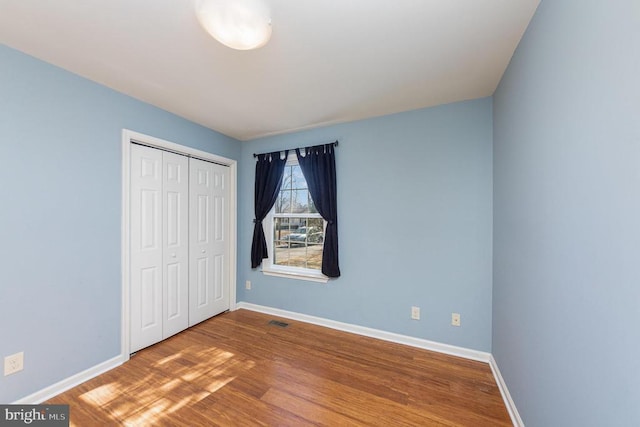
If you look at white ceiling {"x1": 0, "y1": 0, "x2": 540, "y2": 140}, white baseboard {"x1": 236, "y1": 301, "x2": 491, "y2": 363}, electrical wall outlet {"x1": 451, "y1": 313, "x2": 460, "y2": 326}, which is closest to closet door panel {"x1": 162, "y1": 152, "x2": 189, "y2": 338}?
white ceiling {"x1": 0, "y1": 0, "x2": 540, "y2": 140}

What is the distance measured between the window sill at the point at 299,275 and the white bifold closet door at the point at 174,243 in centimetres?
65

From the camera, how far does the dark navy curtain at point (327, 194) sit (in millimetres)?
2852

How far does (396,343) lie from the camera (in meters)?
2.56

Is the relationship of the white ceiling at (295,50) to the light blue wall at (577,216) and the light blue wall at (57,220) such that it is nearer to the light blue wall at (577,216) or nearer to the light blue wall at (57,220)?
the light blue wall at (57,220)

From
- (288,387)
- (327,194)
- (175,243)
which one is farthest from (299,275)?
(175,243)

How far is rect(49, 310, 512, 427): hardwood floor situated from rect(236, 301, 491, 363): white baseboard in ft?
0.23

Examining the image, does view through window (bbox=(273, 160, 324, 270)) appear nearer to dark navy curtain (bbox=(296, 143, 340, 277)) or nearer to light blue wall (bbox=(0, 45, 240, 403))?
dark navy curtain (bbox=(296, 143, 340, 277))

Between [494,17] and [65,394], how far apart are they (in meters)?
3.76

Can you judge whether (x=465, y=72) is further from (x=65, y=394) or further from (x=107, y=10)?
(x=65, y=394)

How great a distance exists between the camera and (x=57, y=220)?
6.01ft

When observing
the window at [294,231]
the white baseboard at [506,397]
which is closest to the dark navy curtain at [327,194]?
the window at [294,231]

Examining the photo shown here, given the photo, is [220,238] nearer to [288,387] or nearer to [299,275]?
[299,275]

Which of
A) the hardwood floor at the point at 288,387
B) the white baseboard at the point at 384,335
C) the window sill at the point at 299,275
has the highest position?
the window sill at the point at 299,275

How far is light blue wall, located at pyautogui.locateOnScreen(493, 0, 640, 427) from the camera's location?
718 millimetres
